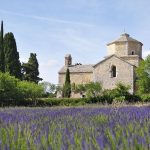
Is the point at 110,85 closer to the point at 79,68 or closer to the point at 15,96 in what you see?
the point at 79,68

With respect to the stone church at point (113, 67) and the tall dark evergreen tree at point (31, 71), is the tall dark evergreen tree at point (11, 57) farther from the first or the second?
the tall dark evergreen tree at point (31, 71)

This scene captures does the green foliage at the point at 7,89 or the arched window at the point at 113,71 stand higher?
the arched window at the point at 113,71

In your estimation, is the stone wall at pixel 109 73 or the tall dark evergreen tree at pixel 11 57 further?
the stone wall at pixel 109 73

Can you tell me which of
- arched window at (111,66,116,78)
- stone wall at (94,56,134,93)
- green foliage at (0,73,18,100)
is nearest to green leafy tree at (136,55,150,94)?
stone wall at (94,56,134,93)

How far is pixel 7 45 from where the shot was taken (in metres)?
60.6

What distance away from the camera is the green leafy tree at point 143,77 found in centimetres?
6438

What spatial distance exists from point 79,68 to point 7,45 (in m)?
20.6

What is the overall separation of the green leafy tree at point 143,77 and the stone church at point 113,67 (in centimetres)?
180

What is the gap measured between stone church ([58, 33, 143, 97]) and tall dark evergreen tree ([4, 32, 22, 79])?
1517cm

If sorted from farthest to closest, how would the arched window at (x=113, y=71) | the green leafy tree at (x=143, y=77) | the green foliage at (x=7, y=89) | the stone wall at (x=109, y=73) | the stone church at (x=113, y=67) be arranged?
the arched window at (x=113, y=71) → the stone church at (x=113, y=67) → the stone wall at (x=109, y=73) → the green leafy tree at (x=143, y=77) → the green foliage at (x=7, y=89)

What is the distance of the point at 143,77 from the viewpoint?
6538 centimetres

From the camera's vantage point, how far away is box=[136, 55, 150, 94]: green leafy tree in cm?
6438

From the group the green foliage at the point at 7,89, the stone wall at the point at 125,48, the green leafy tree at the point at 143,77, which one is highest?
the stone wall at the point at 125,48

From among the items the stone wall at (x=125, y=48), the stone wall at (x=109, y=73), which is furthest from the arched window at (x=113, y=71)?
the stone wall at (x=125, y=48)
